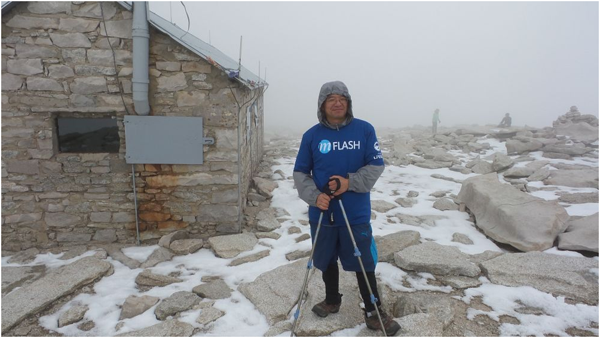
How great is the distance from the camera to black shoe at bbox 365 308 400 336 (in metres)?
3.13

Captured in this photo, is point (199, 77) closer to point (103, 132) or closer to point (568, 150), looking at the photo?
point (103, 132)

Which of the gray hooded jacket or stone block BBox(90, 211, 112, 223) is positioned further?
stone block BBox(90, 211, 112, 223)

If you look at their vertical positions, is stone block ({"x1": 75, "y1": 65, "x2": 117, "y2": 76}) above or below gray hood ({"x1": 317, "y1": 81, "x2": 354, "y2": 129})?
above

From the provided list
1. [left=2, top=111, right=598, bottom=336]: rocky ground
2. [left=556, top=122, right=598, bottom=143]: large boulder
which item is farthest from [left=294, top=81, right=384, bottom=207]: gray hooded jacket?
[left=556, top=122, right=598, bottom=143]: large boulder

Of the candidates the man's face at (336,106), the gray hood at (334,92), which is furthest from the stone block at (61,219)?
the man's face at (336,106)

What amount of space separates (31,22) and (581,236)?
9.27 m

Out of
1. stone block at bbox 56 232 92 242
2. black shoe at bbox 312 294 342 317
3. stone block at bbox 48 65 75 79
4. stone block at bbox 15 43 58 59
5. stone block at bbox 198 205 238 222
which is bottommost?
stone block at bbox 56 232 92 242

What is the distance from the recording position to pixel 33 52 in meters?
5.29

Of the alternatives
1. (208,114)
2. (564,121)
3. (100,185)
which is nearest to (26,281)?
(100,185)

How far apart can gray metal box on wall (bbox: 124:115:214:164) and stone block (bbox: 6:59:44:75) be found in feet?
5.14

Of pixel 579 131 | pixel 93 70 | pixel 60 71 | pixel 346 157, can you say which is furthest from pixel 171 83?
pixel 579 131

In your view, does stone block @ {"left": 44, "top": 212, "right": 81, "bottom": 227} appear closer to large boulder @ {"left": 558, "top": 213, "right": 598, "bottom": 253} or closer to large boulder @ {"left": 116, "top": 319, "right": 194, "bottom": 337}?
large boulder @ {"left": 116, "top": 319, "right": 194, "bottom": 337}

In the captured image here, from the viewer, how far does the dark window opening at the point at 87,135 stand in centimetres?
572

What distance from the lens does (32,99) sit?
540cm
